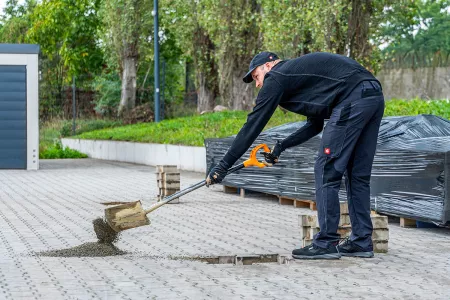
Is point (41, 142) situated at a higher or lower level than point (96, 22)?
lower

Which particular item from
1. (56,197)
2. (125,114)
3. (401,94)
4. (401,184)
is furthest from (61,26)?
(401,184)

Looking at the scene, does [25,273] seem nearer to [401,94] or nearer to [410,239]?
[410,239]

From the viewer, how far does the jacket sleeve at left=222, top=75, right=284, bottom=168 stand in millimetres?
8086

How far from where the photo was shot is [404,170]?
10.9 metres

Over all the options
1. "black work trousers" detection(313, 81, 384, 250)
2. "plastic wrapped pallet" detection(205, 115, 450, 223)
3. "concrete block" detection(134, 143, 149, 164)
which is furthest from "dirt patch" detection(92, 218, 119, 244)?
"concrete block" detection(134, 143, 149, 164)

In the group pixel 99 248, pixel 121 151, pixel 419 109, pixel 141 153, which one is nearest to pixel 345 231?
pixel 99 248

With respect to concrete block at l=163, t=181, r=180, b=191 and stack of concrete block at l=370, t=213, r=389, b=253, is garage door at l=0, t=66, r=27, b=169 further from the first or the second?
stack of concrete block at l=370, t=213, r=389, b=253

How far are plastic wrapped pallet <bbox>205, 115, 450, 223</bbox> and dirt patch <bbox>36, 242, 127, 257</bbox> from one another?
3.45 meters

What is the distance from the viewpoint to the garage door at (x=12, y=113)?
2409 cm

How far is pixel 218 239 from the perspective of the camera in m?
9.82

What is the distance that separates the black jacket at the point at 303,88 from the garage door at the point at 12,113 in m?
16.7

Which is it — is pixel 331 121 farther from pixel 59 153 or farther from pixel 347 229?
pixel 59 153

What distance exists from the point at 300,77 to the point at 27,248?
3072 mm

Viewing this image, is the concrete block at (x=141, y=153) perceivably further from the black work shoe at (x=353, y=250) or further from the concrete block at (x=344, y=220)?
the black work shoe at (x=353, y=250)
